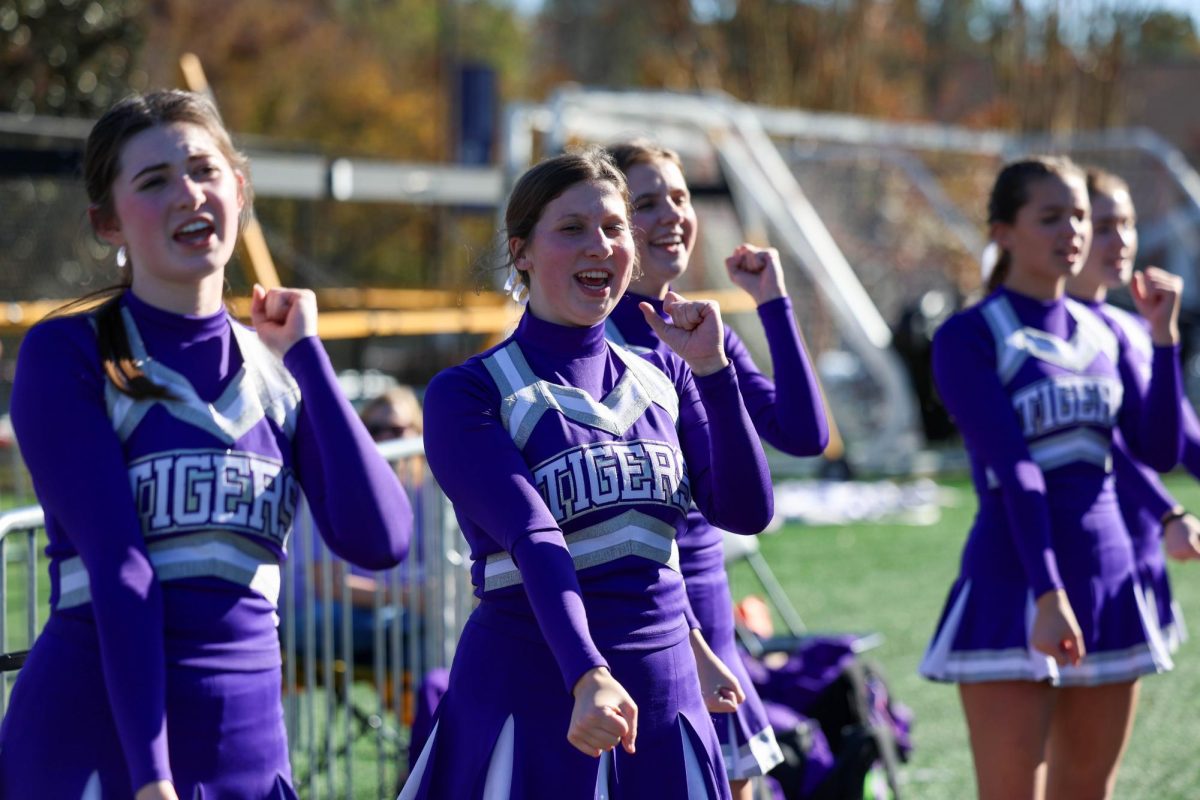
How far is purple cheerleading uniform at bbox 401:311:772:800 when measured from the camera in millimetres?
2393

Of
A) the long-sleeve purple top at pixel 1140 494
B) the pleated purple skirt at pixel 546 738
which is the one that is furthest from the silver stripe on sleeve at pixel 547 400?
the long-sleeve purple top at pixel 1140 494

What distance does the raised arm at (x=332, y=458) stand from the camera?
2430mm

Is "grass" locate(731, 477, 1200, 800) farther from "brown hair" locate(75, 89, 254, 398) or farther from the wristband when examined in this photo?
"brown hair" locate(75, 89, 254, 398)

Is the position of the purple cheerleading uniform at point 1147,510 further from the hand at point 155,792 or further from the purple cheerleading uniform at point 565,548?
the hand at point 155,792

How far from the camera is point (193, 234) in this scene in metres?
2.39

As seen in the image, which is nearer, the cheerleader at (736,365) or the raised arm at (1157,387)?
the cheerleader at (736,365)

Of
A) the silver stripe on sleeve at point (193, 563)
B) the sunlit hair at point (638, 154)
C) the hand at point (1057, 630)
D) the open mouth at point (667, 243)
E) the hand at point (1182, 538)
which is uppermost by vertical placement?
the sunlit hair at point (638, 154)

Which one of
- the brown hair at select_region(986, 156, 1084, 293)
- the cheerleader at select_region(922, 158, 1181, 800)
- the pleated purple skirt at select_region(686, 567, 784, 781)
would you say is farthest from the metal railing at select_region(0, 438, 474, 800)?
the brown hair at select_region(986, 156, 1084, 293)

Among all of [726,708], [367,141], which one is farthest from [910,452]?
[367,141]

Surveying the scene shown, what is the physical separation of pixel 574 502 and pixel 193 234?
27.9 inches

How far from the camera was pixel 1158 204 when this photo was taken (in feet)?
71.3

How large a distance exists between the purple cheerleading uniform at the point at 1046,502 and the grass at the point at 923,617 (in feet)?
5.16

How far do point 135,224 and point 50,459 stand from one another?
40 cm

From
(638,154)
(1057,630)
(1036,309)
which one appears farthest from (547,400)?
(1036,309)
